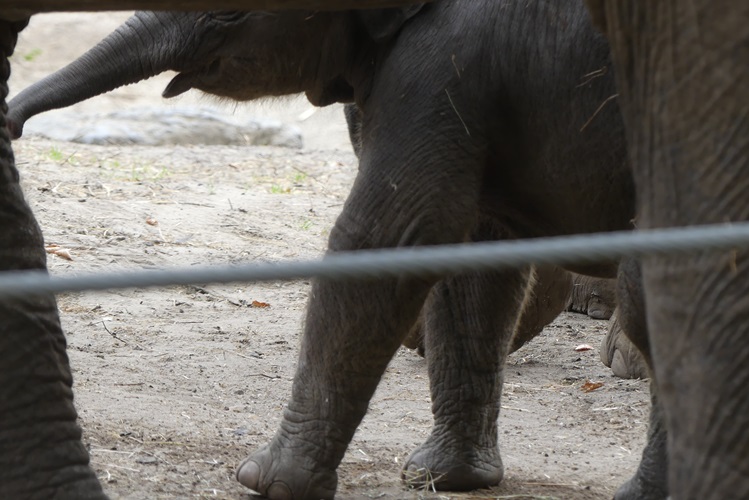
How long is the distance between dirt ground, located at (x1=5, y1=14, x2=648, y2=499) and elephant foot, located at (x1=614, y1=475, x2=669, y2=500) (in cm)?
25

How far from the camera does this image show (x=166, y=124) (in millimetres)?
10773

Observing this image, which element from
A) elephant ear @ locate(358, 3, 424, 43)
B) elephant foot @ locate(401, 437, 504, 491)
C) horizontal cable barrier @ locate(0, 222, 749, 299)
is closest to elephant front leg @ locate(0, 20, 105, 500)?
elephant ear @ locate(358, 3, 424, 43)

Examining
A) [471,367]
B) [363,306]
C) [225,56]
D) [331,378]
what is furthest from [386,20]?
[471,367]

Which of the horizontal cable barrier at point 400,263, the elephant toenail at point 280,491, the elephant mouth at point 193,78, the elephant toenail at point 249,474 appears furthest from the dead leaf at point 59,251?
the horizontal cable barrier at point 400,263

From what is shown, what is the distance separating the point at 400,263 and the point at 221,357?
4.20 metres

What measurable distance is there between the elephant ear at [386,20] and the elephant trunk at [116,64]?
1.93ft

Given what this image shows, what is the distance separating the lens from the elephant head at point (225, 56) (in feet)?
12.3

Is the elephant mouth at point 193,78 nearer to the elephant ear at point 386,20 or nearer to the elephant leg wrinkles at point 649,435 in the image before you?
the elephant ear at point 386,20

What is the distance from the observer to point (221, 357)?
18.1 feet

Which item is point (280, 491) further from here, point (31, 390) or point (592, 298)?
point (592, 298)

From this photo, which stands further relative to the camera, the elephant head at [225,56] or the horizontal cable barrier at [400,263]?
the elephant head at [225,56]

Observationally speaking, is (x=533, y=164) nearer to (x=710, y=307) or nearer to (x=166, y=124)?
(x=710, y=307)

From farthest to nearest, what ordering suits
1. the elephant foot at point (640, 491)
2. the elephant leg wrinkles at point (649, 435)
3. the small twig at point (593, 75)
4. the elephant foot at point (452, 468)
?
the elephant foot at point (452, 468)
the elephant foot at point (640, 491)
the elephant leg wrinkles at point (649, 435)
the small twig at point (593, 75)

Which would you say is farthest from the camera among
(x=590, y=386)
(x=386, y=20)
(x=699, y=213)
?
(x=590, y=386)
